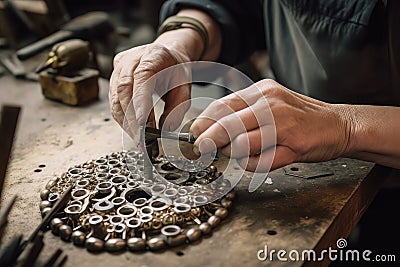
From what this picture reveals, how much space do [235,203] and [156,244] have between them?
0.60 feet

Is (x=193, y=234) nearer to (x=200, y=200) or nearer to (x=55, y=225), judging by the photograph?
(x=200, y=200)

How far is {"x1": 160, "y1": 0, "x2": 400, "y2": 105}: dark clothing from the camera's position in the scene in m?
1.22

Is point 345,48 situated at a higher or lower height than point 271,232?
higher

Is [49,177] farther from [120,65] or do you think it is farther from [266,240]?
[266,240]

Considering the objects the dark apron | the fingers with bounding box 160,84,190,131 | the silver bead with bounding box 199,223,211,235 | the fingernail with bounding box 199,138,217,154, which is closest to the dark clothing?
the dark apron

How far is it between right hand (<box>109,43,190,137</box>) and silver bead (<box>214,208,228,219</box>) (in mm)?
229

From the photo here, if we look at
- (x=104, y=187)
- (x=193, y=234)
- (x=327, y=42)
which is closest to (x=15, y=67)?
(x=104, y=187)

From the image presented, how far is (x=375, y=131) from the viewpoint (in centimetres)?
103

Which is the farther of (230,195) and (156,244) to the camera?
(230,195)

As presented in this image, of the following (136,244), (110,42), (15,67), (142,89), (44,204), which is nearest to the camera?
(136,244)

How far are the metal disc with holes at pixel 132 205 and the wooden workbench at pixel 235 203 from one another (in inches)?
0.7

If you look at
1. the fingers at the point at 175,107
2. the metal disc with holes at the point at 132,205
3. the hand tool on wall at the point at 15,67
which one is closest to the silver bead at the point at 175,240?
the metal disc with holes at the point at 132,205

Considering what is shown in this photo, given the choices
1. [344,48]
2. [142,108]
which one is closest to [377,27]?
[344,48]

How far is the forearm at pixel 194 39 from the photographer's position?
133 centimetres
